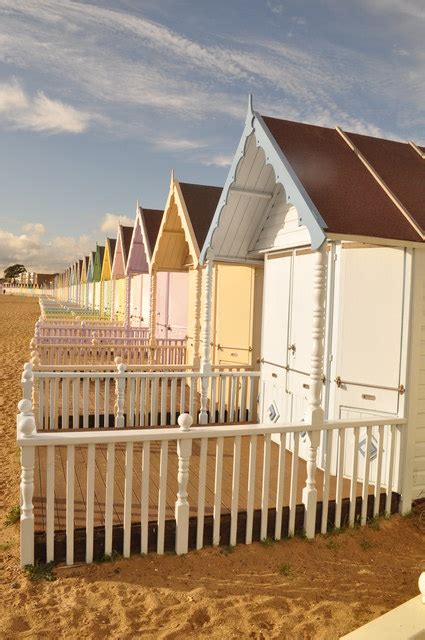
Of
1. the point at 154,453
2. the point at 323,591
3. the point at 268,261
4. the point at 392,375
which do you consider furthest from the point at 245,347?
the point at 323,591

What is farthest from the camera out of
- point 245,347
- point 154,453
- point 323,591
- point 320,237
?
point 245,347

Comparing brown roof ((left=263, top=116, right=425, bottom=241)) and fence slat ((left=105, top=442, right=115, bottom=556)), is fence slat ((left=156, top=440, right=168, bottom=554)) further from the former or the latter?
brown roof ((left=263, top=116, right=425, bottom=241))

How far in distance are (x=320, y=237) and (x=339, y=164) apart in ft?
4.99

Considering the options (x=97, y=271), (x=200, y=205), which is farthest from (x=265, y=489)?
(x=97, y=271)

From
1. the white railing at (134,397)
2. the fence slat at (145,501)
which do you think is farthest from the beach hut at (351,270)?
the fence slat at (145,501)

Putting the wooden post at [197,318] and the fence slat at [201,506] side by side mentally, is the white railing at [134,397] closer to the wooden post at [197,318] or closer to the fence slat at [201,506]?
the wooden post at [197,318]

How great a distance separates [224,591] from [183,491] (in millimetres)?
859

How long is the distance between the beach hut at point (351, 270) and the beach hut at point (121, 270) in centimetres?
1131

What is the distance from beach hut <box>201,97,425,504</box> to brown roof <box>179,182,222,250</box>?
11.6ft

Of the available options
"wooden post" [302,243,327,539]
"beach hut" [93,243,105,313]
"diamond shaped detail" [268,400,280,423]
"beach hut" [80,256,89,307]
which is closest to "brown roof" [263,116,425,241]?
"wooden post" [302,243,327,539]

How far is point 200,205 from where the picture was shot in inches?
441

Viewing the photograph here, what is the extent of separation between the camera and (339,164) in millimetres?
5625

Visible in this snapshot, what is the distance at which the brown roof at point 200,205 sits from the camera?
10.6m

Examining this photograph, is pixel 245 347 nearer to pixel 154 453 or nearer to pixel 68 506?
pixel 154 453
